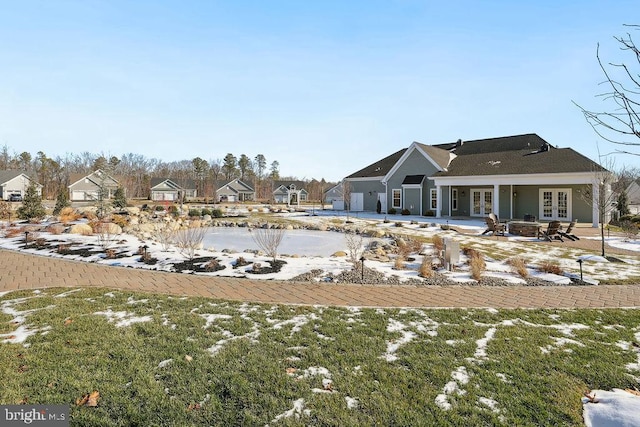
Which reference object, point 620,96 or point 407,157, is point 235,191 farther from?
point 620,96

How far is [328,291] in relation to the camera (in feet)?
21.1

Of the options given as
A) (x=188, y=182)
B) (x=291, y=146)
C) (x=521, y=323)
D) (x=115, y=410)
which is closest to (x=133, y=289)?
(x=115, y=410)

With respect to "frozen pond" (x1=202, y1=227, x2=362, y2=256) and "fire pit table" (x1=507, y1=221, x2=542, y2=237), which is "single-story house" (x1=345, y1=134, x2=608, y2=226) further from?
"frozen pond" (x1=202, y1=227, x2=362, y2=256)

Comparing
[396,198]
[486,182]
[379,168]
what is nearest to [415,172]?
[396,198]

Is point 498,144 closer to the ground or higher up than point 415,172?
higher up

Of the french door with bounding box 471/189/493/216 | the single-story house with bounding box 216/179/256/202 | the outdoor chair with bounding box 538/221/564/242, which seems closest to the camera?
the outdoor chair with bounding box 538/221/564/242

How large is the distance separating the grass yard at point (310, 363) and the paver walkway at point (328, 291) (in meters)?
0.62

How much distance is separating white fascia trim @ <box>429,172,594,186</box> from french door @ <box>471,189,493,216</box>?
7.97 feet

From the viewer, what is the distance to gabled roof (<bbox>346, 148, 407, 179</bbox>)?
31.8 meters

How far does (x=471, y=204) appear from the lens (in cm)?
2614

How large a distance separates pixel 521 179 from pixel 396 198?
401 inches

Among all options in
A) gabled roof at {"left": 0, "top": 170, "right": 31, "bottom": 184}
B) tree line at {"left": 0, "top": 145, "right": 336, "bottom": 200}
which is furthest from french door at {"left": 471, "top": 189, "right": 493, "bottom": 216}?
gabled roof at {"left": 0, "top": 170, "right": 31, "bottom": 184}

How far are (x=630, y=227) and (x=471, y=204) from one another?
1061cm

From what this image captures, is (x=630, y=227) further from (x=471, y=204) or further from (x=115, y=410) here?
(x=115, y=410)
